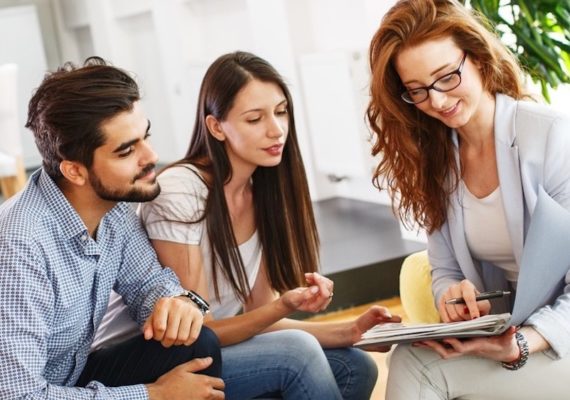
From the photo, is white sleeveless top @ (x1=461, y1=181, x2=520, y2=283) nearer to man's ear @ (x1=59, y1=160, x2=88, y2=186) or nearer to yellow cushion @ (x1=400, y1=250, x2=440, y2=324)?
yellow cushion @ (x1=400, y1=250, x2=440, y2=324)

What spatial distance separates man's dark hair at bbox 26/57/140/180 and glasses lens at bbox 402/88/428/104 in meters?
0.55

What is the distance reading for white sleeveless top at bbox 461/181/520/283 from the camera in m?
2.09

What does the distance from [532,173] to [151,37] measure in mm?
5965

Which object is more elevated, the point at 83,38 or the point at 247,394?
the point at 83,38

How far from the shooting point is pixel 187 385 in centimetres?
198

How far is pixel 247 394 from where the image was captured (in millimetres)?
2154

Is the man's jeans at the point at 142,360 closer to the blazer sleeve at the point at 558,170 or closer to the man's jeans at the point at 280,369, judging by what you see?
the man's jeans at the point at 280,369

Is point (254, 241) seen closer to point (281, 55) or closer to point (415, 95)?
point (415, 95)

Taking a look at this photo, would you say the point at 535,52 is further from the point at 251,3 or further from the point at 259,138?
the point at 251,3

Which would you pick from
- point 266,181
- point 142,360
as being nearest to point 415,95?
point 266,181

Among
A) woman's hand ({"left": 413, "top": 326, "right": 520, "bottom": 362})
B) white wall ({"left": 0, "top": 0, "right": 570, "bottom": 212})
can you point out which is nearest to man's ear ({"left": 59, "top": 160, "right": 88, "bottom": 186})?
woman's hand ({"left": 413, "top": 326, "right": 520, "bottom": 362})

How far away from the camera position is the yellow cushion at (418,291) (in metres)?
2.53

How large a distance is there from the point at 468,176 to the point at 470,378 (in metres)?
0.44

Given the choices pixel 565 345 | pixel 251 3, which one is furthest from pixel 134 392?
pixel 251 3
